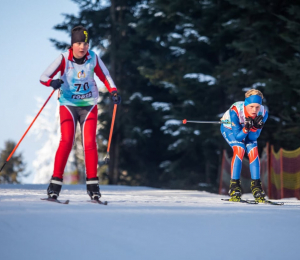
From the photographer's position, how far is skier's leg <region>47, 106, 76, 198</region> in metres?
7.34

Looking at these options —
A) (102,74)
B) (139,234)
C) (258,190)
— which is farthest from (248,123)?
(139,234)

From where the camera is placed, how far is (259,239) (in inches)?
216

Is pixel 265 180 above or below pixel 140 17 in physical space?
below

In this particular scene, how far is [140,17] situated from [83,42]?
22.9 m

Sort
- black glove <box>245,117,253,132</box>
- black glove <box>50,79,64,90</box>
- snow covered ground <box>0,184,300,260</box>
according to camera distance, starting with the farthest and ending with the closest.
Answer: black glove <box>245,117,253,132</box>
black glove <box>50,79,64,90</box>
snow covered ground <box>0,184,300,260</box>

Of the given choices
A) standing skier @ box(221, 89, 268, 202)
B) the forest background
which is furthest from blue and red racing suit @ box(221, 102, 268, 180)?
the forest background

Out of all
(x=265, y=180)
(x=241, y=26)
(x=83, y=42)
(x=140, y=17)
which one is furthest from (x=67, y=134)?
(x=140, y=17)

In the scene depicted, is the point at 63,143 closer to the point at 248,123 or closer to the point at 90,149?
the point at 90,149

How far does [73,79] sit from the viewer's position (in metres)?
7.44

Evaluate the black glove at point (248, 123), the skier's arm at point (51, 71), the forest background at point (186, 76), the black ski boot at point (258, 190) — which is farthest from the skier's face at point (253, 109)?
Result: the forest background at point (186, 76)

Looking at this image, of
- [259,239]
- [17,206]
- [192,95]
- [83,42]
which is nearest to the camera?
[259,239]

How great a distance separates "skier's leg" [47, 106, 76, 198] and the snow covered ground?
2.82 feet

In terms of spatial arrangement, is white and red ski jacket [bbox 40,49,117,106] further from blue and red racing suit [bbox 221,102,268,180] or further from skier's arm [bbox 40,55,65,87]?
blue and red racing suit [bbox 221,102,268,180]

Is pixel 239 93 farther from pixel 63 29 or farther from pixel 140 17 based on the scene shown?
pixel 63 29
